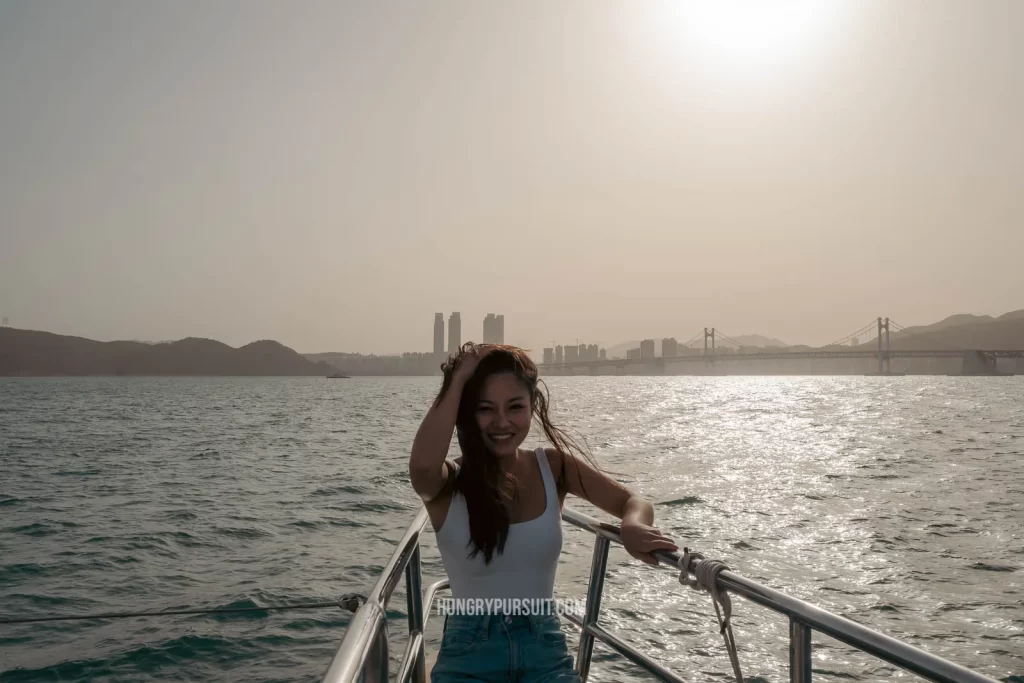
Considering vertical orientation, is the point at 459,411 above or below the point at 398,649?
above

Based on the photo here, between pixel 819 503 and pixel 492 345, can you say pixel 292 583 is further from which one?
pixel 819 503

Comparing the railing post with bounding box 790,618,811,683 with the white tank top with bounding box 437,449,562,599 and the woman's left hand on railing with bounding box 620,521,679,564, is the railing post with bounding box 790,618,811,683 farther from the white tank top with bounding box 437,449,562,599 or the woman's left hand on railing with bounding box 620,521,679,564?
the white tank top with bounding box 437,449,562,599

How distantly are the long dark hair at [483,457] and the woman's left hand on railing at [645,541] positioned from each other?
0.42 meters

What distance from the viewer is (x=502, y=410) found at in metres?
2.46

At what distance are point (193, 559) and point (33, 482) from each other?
37.6 feet

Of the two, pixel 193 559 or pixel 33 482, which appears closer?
pixel 193 559

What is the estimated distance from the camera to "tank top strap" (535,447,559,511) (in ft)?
8.11

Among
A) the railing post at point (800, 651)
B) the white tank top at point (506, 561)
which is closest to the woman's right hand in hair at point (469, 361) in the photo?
the white tank top at point (506, 561)

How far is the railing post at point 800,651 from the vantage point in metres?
1.56

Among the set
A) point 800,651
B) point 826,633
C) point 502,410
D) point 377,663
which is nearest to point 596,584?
point 502,410

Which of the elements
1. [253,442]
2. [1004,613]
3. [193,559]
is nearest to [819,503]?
Answer: [1004,613]

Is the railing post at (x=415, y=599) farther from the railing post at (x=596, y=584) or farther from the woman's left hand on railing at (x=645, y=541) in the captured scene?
the woman's left hand on railing at (x=645, y=541)

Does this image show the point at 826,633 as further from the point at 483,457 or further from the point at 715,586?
the point at 483,457

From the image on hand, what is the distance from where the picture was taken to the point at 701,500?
14.6 metres
